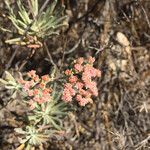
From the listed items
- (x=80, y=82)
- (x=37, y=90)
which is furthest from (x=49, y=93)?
(x=80, y=82)

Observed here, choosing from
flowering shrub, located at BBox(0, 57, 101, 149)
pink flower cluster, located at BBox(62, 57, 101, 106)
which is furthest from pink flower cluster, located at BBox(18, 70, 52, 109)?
pink flower cluster, located at BBox(62, 57, 101, 106)

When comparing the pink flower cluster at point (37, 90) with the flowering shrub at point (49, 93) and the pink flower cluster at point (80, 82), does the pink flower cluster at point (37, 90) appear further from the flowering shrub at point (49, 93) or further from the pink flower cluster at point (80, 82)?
the pink flower cluster at point (80, 82)

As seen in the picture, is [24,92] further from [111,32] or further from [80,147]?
[111,32]

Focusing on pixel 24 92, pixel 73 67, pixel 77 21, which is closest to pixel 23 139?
pixel 24 92

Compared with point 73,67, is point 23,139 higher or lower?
lower

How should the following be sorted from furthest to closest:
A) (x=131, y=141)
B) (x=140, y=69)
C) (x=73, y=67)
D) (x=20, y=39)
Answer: (x=140, y=69) → (x=131, y=141) → (x=20, y=39) → (x=73, y=67)

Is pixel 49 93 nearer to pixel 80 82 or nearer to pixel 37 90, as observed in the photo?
pixel 37 90

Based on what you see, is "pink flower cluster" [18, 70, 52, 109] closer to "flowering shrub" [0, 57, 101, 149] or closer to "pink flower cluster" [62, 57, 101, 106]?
"flowering shrub" [0, 57, 101, 149]

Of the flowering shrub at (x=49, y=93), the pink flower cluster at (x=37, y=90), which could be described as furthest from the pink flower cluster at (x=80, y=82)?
the pink flower cluster at (x=37, y=90)
